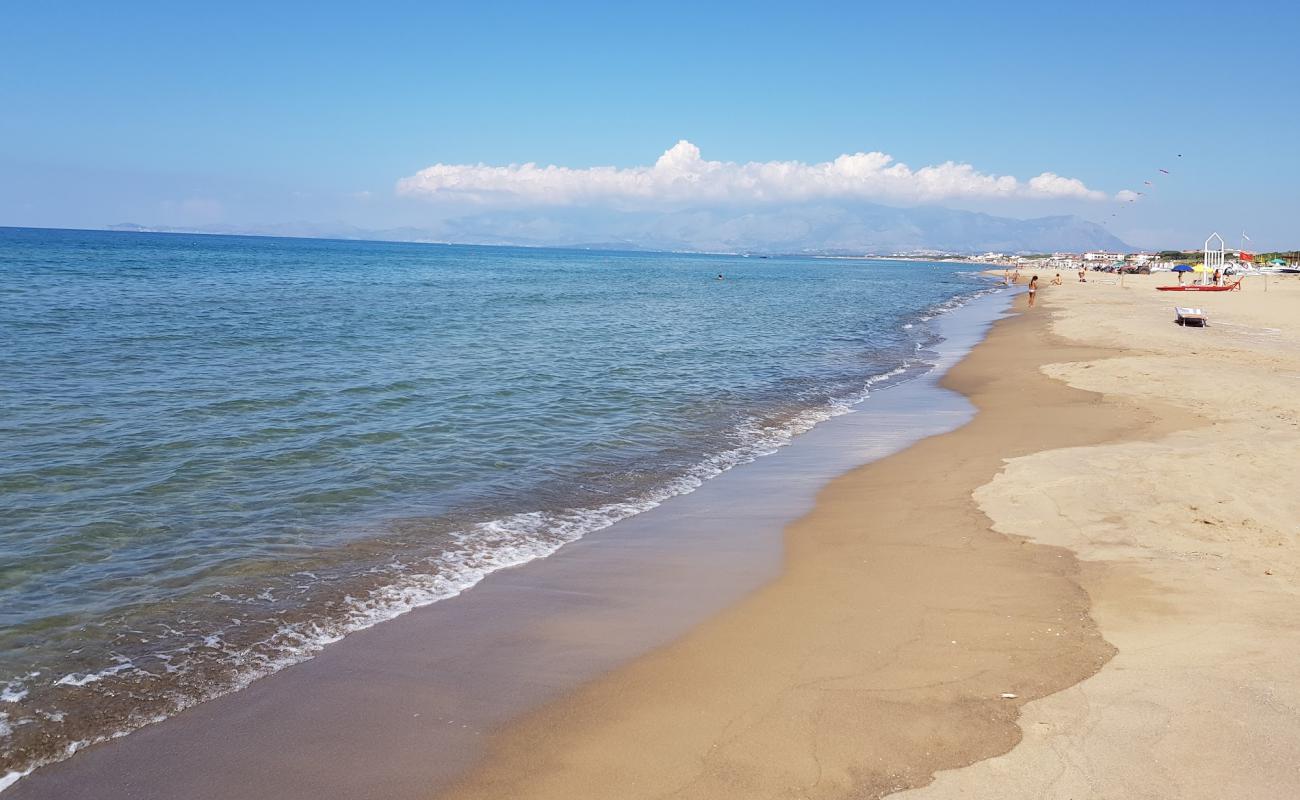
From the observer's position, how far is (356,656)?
22.1 ft

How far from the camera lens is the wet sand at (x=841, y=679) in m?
4.93

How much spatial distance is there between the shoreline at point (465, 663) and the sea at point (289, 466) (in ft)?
1.16

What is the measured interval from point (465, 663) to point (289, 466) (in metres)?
6.87

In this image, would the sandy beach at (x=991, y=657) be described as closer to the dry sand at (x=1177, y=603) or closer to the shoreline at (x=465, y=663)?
the dry sand at (x=1177, y=603)

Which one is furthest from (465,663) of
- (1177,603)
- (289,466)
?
(289,466)

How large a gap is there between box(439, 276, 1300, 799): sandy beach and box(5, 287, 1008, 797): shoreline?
39 cm

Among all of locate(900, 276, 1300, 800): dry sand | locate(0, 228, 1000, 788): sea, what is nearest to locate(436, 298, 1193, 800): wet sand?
locate(900, 276, 1300, 800): dry sand

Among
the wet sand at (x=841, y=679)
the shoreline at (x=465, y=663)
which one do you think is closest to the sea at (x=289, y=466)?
the shoreline at (x=465, y=663)

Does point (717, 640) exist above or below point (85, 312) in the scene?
below

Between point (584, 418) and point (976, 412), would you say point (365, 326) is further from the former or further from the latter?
point (976, 412)

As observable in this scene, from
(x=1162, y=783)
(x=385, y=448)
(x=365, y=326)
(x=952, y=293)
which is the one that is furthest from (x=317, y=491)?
(x=952, y=293)

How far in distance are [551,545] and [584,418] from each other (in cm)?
722

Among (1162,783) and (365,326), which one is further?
(365,326)

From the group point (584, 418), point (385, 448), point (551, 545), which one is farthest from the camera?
point (584, 418)
